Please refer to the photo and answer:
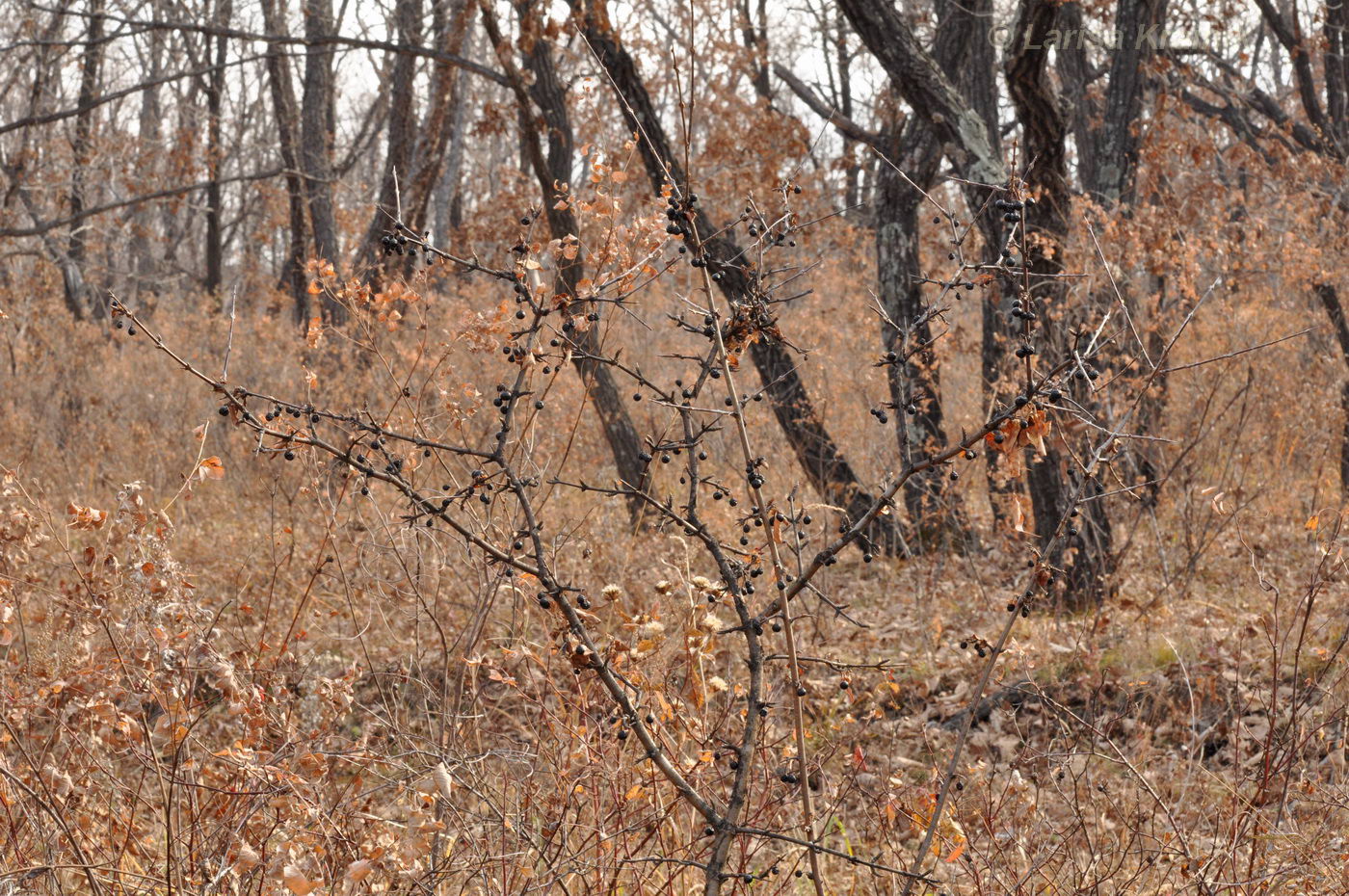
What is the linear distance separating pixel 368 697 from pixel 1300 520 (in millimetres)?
5582

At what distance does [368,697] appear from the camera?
539 cm

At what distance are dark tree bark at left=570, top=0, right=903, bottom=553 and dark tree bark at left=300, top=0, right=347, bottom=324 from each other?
463cm

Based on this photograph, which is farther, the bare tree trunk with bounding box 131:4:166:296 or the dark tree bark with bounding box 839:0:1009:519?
the bare tree trunk with bounding box 131:4:166:296

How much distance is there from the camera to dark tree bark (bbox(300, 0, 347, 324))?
34.8ft

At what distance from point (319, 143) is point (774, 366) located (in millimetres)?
6656

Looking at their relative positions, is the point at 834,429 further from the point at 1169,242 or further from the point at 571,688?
the point at 571,688

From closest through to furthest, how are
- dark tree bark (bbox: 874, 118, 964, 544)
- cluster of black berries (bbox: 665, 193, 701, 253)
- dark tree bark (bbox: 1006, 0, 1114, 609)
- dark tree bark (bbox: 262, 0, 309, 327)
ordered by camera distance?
cluster of black berries (bbox: 665, 193, 701, 253) < dark tree bark (bbox: 1006, 0, 1114, 609) < dark tree bark (bbox: 874, 118, 964, 544) < dark tree bark (bbox: 262, 0, 309, 327)

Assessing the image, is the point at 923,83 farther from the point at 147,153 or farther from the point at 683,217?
the point at 147,153

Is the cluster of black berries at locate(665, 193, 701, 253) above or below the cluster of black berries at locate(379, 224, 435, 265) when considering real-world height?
above

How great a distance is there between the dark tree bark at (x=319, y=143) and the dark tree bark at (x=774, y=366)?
182 inches

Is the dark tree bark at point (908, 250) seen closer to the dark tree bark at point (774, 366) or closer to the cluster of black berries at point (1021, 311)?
the dark tree bark at point (774, 366)

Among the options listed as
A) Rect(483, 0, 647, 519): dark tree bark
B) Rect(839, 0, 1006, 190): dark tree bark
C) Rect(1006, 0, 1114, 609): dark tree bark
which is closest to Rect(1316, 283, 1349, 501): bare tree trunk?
Rect(1006, 0, 1114, 609): dark tree bark

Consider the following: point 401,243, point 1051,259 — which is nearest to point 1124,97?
point 1051,259

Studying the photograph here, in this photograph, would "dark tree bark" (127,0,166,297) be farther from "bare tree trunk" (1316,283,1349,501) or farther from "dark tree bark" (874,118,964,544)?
"bare tree trunk" (1316,283,1349,501)
